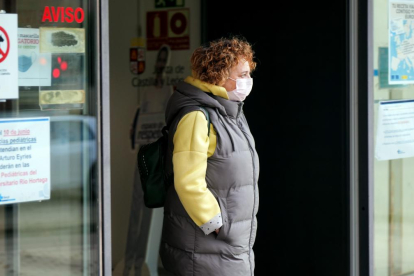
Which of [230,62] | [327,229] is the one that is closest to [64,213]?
[230,62]

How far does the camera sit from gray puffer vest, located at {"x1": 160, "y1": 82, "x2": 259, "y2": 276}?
3.20 m

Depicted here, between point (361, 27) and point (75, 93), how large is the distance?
1877 millimetres

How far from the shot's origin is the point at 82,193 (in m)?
3.23

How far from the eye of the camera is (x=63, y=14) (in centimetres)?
309

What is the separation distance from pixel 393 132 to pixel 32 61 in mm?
2406

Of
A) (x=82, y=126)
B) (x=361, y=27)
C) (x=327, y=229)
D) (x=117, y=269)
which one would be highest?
(x=361, y=27)

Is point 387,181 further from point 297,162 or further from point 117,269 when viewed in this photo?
point 117,269

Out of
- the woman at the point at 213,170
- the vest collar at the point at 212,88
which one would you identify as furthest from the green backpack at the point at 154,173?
the vest collar at the point at 212,88

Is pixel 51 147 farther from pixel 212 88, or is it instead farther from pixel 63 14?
pixel 212 88

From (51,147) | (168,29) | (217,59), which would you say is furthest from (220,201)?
(168,29)

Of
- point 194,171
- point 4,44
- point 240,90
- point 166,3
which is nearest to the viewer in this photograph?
point 4,44

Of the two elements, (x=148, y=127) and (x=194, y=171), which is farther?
(x=148, y=127)

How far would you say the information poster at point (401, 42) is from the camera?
14.4 feet

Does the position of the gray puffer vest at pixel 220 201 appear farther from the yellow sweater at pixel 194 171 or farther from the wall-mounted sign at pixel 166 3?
the wall-mounted sign at pixel 166 3
